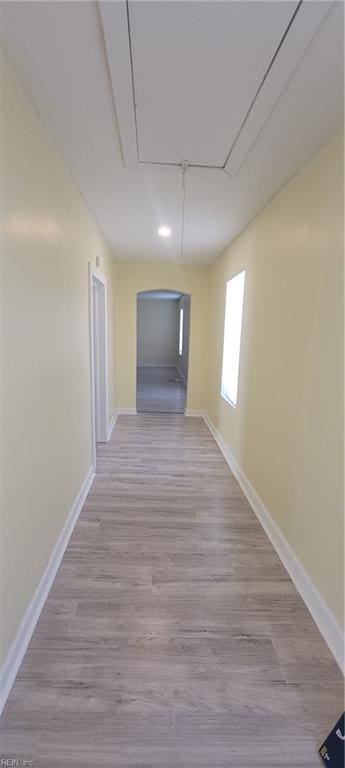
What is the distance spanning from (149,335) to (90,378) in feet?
24.7

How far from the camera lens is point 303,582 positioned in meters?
1.71

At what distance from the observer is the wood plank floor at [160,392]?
5.65 meters

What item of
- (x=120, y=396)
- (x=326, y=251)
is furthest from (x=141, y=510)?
(x=120, y=396)

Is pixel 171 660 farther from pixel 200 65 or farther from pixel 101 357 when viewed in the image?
pixel 101 357

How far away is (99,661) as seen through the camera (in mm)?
1364

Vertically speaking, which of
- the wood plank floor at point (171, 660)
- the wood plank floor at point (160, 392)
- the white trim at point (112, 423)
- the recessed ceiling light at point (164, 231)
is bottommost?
the wood plank floor at point (171, 660)

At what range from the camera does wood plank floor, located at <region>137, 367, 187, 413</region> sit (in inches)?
222

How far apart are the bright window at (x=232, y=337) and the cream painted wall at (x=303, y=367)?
0.67 meters

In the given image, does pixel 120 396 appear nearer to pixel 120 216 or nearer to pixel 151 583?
pixel 120 216

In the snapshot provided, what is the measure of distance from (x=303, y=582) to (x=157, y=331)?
8.97 meters

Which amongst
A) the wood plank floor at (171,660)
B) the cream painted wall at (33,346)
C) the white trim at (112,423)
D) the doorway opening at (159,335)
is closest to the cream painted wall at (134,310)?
the white trim at (112,423)

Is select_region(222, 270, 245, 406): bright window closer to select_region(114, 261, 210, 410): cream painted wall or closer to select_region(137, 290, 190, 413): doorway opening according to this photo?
select_region(114, 261, 210, 410): cream painted wall

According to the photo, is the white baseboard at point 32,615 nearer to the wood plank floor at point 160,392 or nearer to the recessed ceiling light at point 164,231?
the recessed ceiling light at point 164,231

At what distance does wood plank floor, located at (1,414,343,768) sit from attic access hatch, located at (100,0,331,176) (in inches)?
95.5
